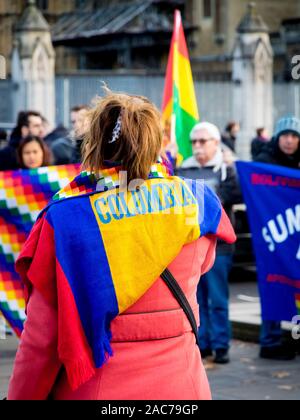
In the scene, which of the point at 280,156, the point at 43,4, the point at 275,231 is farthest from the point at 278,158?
the point at 43,4

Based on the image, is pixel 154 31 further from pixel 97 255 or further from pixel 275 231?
pixel 97 255

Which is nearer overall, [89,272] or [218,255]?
[89,272]

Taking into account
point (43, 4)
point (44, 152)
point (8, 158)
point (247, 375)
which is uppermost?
point (43, 4)

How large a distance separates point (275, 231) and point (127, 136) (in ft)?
17.0

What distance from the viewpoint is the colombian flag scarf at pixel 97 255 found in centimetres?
378

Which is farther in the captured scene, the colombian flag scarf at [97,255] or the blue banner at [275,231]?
the blue banner at [275,231]

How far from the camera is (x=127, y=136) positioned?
384 cm

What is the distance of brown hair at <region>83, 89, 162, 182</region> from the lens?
3840 millimetres

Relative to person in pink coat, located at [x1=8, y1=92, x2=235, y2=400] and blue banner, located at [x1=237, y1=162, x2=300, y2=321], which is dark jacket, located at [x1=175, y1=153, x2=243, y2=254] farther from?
person in pink coat, located at [x1=8, y1=92, x2=235, y2=400]

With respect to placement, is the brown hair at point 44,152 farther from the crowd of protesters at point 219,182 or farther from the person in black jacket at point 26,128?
the person in black jacket at point 26,128

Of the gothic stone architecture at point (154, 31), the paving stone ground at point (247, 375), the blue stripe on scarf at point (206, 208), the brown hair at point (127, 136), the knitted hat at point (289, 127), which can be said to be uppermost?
the gothic stone architecture at point (154, 31)

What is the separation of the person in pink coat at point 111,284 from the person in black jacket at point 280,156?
5232 millimetres

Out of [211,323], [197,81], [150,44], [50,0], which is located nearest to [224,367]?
[211,323]

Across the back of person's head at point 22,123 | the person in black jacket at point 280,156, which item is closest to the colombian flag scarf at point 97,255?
the person in black jacket at point 280,156
